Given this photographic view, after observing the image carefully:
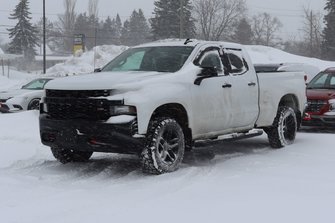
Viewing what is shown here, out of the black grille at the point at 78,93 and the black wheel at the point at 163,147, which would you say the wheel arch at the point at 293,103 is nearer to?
the black wheel at the point at 163,147

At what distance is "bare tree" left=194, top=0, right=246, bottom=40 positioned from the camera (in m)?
68.7

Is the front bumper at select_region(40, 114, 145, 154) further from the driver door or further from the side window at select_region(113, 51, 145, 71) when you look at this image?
the side window at select_region(113, 51, 145, 71)

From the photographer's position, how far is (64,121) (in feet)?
22.3

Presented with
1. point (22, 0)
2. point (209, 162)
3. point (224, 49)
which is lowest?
point (209, 162)

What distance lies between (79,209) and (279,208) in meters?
1.91

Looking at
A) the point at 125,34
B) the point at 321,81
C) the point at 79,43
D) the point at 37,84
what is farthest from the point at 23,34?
the point at 321,81

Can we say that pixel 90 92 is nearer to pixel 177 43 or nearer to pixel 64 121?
pixel 64 121

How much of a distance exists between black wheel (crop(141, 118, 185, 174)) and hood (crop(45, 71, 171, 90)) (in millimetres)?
580

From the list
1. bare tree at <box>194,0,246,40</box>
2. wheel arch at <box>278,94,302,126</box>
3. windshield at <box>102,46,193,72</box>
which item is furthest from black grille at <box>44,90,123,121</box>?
bare tree at <box>194,0,246,40</box>

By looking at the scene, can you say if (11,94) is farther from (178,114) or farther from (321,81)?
(178,114)

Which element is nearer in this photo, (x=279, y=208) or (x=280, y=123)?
(x=279, y=208)

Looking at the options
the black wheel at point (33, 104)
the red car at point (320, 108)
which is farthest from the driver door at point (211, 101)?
the black wheel at point (33, 104)

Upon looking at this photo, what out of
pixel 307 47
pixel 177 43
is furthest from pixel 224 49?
pixel 307 47

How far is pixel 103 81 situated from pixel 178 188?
167cm
